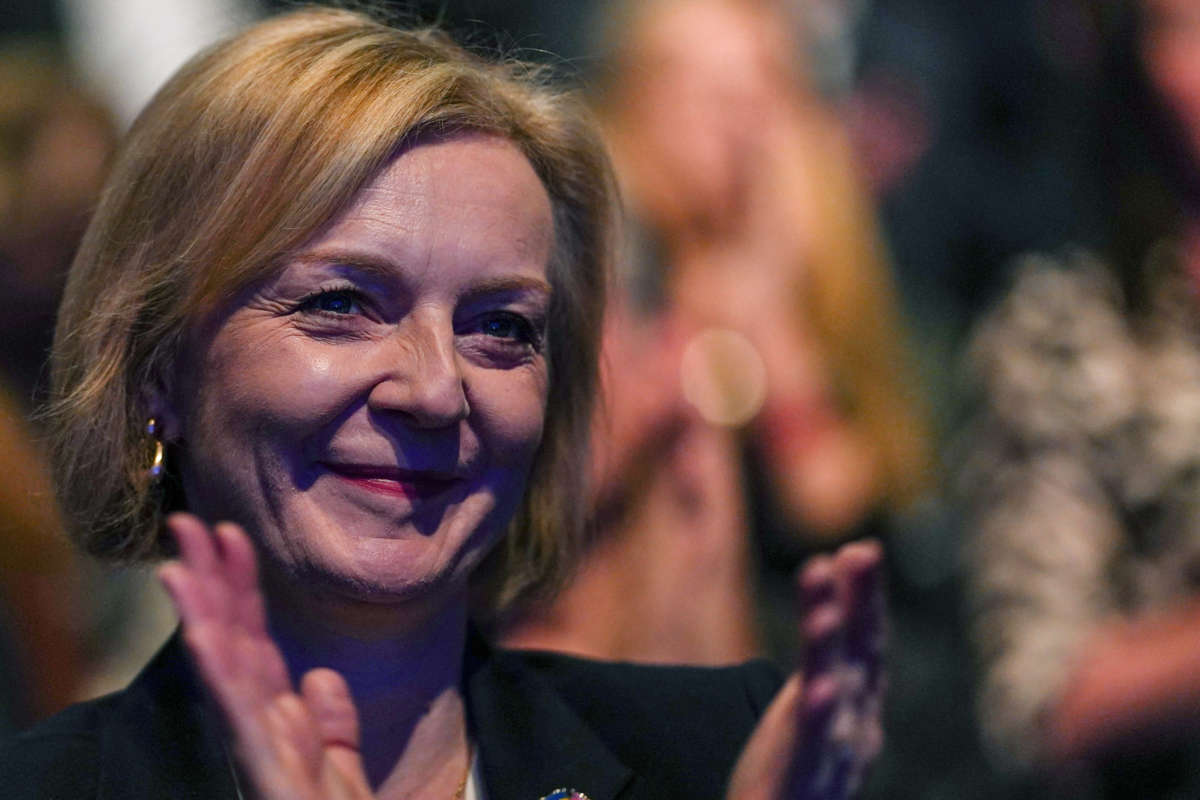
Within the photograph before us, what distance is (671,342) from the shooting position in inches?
120

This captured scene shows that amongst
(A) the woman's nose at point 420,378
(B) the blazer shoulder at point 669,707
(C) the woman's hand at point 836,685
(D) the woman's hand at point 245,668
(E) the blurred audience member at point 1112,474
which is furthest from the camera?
(E) the blurred audience member at point 1112,474

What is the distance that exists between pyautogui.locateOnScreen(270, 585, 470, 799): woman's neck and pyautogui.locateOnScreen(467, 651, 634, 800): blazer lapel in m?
0.04

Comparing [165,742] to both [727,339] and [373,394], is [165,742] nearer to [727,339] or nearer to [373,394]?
[373,394]

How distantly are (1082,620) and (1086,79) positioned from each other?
1167 millimetres

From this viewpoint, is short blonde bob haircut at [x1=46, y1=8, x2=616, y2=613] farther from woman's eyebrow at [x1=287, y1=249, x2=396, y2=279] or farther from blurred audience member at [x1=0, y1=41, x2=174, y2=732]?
blurred audience member at [x1=0, y1=41, x2=174, y2=732]

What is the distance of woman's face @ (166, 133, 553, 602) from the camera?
154 cm

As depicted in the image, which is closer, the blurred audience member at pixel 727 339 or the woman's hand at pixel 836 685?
the woman's hand at pixel 836 685

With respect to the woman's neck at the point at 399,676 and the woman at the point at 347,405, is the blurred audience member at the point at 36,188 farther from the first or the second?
the woman's neck at the point at 399,676

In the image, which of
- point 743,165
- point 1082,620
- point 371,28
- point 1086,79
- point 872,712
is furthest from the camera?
point 743,165

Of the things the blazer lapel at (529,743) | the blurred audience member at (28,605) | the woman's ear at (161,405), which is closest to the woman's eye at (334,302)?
the woman's ear at (161,405)

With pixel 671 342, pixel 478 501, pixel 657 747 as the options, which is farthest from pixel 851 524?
pixel 478 501

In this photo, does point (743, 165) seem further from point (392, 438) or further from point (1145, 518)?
point (392, 438)

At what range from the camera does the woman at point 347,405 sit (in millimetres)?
1547

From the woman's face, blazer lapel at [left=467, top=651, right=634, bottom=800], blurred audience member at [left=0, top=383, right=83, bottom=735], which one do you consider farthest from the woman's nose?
blurred audience member at [left=0, top=383, right=83, bottom=735]
